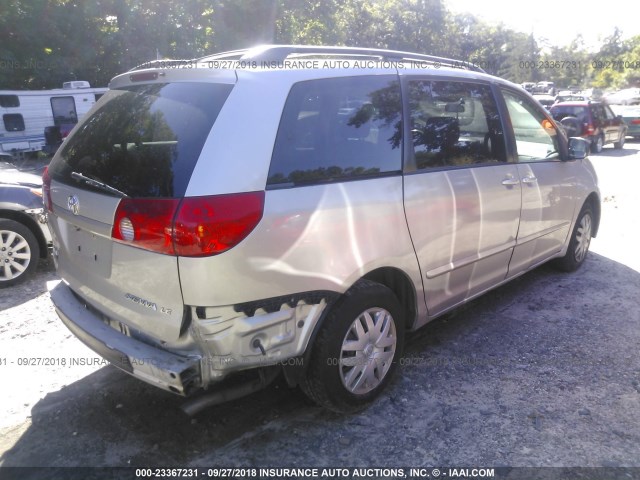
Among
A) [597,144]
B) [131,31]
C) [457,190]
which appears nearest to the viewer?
[457,190]

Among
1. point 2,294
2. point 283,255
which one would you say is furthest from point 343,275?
point 2,294

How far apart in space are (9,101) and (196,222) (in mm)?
17520

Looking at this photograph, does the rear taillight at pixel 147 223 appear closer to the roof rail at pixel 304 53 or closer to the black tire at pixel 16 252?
the roof rail at pixel 304 53

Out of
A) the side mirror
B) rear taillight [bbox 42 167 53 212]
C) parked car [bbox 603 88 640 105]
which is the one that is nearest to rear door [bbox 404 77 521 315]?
the side mirror

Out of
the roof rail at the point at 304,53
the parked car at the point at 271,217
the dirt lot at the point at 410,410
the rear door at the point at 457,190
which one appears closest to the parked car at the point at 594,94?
the rear door at the point at 457,190

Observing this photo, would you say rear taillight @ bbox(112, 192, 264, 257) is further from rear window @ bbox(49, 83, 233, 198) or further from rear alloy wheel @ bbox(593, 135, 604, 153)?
rear alloy wheel @ bbox(593, 135, 604, 153)

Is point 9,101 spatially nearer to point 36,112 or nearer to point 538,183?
point 36,112

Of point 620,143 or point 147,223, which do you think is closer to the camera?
point 147,223

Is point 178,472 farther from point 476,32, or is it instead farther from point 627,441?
point 476,32

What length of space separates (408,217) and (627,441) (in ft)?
5.45

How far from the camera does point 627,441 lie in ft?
9.04

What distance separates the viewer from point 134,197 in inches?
94.3

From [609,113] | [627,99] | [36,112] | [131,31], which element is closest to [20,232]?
[36,112]

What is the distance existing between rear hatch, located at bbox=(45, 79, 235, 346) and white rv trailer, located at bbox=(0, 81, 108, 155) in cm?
1527
